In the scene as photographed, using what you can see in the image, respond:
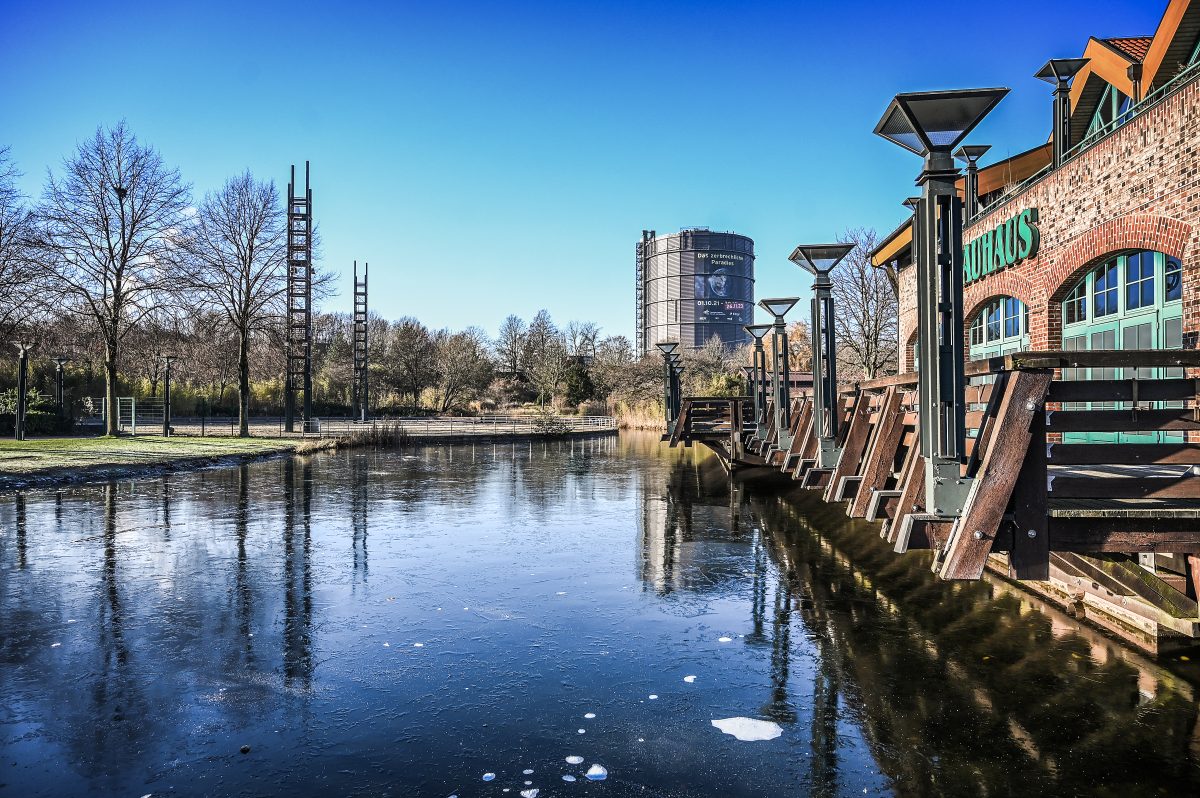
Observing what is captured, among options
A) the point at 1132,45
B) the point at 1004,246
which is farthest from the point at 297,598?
the point at 1132,45

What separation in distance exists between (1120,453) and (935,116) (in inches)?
99.2

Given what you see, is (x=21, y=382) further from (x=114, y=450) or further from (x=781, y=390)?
(x=781, y=390)

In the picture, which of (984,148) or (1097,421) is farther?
(984,148)

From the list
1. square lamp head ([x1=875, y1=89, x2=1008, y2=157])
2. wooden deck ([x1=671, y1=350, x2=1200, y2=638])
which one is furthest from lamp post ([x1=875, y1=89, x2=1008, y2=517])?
wooden deck ([x1=671, y1=350, x2=1200, y2=638])

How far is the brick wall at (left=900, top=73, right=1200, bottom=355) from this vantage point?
8438 mm

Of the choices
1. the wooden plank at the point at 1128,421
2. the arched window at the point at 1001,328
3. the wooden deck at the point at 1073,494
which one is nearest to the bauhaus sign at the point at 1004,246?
the arched window at the point at 1001,328

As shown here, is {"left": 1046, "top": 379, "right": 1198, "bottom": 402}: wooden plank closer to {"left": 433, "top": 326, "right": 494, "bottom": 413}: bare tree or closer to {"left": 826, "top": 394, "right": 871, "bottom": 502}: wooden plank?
{"left": 826, "top": 394, "right": 871, "bottom": 502}: wooden plank

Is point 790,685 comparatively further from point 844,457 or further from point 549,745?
point 844,457

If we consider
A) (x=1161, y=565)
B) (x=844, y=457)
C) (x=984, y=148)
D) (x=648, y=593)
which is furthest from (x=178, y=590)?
(x=984, y=148)

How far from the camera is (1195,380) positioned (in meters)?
4.77

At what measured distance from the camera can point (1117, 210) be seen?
10.0m

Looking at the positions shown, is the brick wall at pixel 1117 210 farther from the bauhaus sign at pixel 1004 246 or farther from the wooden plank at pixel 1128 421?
the wooden plank at pixel 1128 421

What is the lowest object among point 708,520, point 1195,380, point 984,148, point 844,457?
point 708,520

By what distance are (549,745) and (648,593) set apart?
3.46 metres
